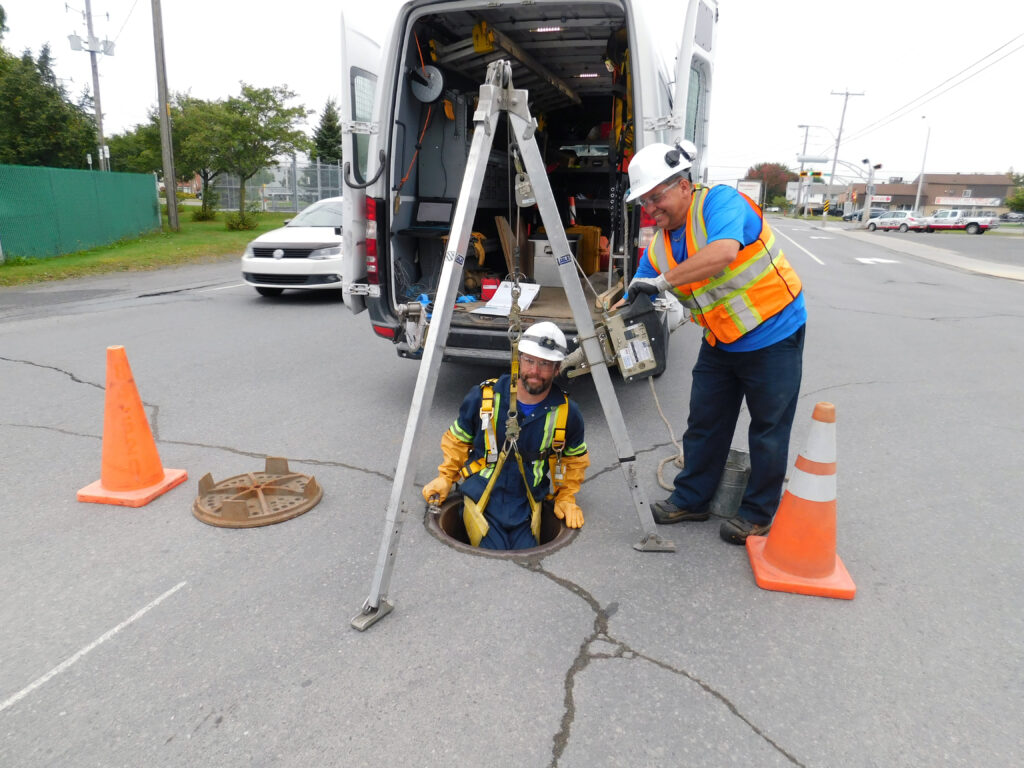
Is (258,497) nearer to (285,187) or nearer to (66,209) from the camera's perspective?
(66,209)

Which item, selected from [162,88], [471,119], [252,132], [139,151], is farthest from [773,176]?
[471,119]

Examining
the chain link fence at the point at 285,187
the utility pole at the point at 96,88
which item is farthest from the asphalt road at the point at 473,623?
the chain link fence at the point at 285,187

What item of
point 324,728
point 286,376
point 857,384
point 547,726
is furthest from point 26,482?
point 857,384

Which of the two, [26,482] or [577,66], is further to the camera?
[577,66]

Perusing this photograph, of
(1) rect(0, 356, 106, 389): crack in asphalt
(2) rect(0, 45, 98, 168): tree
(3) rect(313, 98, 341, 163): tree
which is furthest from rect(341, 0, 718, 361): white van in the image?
(3) rect(313, 98, 341, 163): tree

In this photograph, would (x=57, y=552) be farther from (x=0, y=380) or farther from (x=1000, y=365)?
(x=1000, y=365)

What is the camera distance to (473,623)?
104 inches

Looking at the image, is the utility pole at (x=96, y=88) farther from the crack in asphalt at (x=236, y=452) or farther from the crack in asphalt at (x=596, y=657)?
the crack in asphalt at (x=596, y=657)

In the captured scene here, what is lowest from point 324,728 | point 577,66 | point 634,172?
point 324,728

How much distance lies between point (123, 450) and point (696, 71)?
14.3 feet

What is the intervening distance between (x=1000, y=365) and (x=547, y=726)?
282 inches

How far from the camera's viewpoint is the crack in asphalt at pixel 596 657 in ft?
6.89

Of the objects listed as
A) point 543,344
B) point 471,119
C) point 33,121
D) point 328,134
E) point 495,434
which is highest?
point 328,134

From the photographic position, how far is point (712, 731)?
7.06 ft
